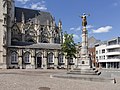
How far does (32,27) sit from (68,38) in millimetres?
25594

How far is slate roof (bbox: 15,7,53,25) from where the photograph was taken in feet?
241

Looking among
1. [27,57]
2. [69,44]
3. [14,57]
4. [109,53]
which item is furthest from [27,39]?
[109,53]

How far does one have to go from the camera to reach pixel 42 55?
200ft

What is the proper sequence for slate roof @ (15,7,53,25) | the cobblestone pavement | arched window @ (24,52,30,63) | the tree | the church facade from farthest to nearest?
slate roof @ (15,7,53,25) < arched window @ (24,52,30,63) < the church facade < the tree < the cobblestone pavement

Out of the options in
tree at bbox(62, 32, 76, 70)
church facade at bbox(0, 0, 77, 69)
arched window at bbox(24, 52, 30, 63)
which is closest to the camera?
tree at bbox(62, 32, 76, 70)

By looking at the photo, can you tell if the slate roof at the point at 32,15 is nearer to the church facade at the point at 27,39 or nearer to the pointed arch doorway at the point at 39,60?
the church facade at the point at 27,39

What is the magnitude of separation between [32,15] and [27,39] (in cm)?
1192

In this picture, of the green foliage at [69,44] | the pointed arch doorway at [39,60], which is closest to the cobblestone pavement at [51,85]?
the green foliage at [69,44]

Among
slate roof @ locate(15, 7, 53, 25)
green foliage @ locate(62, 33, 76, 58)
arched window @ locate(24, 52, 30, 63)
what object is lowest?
arched window @ locate(24, 52, 30, 63)

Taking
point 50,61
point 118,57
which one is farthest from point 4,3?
point 118,57

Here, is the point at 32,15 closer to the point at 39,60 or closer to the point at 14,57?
the point at 39,60

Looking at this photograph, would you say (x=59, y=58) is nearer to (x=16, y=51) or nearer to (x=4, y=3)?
(x=16, y=51)

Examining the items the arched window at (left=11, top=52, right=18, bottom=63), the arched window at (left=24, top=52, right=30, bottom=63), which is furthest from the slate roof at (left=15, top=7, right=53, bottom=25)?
the arched window at (left=11, top=52, right=18, bottom=63)

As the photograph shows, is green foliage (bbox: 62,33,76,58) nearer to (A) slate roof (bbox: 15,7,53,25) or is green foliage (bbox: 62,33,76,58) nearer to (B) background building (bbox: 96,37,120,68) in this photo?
(A) slate roof (bbox: 15,7,53,25)
